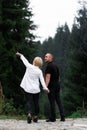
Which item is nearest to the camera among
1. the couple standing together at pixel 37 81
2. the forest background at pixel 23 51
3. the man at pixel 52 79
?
the couple standing together at pixel 37 81

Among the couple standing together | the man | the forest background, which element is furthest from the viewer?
the forest background

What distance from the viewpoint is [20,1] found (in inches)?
1362

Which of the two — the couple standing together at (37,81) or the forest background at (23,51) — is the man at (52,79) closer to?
the couple standing together at (37,81)

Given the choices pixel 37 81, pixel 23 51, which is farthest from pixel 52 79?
pixel 23 51

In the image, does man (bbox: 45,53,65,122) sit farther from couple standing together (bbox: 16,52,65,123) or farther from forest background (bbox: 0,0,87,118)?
forest background (bbox: 0,0,87,118)

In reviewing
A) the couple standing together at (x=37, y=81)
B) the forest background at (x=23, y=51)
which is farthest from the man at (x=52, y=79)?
the forest background at (x=23, y=51)

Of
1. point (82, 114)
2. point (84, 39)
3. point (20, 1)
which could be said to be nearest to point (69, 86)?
point (84, 39)

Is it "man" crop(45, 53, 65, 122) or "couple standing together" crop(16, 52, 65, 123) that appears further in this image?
"man" crop(45, 53, 65, 122)

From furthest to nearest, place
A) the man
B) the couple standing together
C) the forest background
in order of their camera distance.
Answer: the forest background
the man
the couple standing together

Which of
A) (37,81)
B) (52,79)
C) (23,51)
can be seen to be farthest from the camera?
(23,51)

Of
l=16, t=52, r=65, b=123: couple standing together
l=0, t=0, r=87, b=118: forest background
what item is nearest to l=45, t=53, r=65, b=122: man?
l=16, t=52, r=65, b=123: couple standing together

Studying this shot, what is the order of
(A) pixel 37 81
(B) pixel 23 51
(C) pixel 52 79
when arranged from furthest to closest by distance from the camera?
(B) pixel 23 51
(C) pixel 52 79
(A) pixel 37 81

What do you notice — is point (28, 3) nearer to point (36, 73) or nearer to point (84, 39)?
point (84, 39)

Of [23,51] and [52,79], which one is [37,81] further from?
[23,51]
